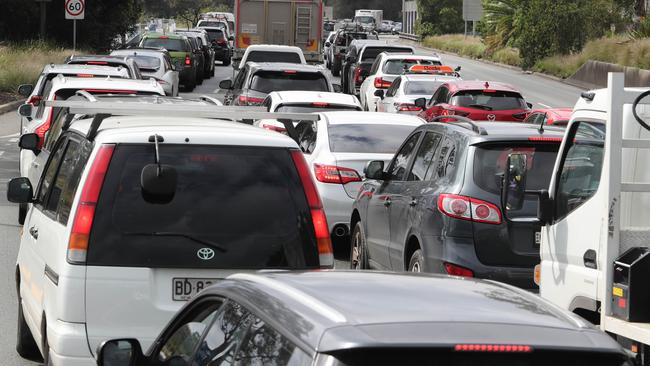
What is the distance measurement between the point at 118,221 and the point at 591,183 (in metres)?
2.66

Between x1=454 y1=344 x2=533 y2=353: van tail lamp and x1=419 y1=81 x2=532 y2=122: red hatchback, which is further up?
x1=454 y1=344 x2=533 y2=353: van tail lamp

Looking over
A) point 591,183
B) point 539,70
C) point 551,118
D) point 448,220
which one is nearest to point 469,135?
point 448,220

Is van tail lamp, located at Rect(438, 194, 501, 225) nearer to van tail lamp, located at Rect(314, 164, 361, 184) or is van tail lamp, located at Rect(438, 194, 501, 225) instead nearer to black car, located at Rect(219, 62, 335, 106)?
van tail lamp, located at Rect(314, 164, 361, 184)

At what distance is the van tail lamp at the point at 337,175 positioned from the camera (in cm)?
1398

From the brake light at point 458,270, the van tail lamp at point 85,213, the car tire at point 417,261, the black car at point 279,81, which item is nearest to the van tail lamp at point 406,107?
the black car at point 279,81

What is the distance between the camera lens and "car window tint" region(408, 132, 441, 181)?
420 inches

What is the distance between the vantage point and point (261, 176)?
710 centimetres

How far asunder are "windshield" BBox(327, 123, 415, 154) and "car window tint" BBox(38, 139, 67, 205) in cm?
576

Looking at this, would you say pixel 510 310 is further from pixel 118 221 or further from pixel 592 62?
pixel 592 62

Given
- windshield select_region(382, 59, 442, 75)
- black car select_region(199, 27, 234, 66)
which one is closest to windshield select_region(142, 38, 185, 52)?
windshield select_region(382, 59, 442, 75)

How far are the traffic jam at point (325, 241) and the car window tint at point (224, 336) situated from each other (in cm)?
1

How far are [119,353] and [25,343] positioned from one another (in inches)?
158

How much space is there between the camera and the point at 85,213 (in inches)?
271

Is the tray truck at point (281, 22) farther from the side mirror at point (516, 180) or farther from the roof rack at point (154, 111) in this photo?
the side mirror at point (516, 180)
